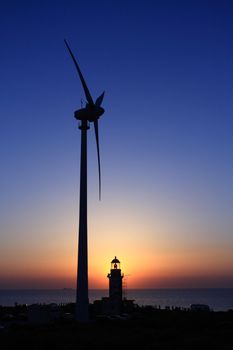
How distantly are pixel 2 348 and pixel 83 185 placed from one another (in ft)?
70.4

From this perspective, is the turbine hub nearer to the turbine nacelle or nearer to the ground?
the turbine nacelle

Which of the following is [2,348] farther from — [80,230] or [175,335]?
[80,230]

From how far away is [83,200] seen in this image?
4850cm

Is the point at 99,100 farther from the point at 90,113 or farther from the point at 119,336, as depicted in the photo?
the point at 119,336

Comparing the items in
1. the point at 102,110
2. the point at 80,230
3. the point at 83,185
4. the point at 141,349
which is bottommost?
the point at 141,349

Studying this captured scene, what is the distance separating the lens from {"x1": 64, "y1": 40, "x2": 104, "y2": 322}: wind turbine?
4681cm

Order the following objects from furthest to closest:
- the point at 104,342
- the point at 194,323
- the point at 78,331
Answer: the point at 194,323 → the point at 78,331 → the point at 104,342

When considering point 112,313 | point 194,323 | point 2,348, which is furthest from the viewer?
point 112,313

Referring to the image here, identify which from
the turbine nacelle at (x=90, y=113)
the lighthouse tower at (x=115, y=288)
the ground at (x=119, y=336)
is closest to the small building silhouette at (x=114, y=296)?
the lighthouse tower at (x=115, y=288)

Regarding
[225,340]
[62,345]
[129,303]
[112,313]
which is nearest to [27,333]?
[62,345]

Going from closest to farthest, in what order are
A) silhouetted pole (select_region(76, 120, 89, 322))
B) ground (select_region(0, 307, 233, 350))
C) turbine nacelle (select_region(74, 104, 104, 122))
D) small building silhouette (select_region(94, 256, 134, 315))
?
ground (select_region(0, 307, 233, 350))
silhouetted pole (select_region(76, 120, 89, 322))
turbine nacelle (select_region(74, 104, 104, 122))
small building silhouette (select_region(94, 256, 134, 315))

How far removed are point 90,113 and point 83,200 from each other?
9.17 metres

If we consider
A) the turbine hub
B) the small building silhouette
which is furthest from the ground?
the turbine hub

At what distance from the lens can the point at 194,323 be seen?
156ft
